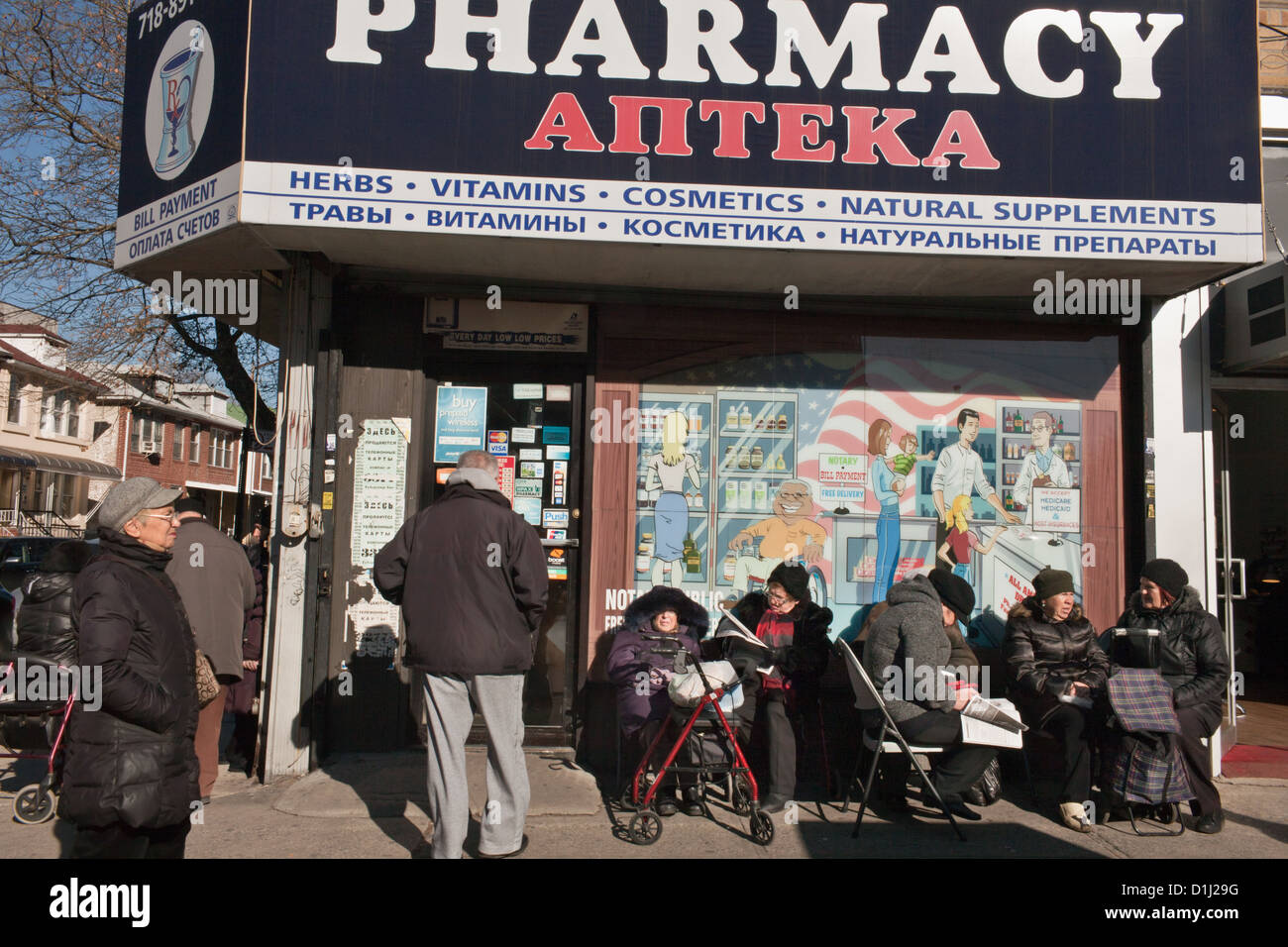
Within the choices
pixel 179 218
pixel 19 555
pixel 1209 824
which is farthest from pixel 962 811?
pixel 19 555

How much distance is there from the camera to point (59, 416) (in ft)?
117

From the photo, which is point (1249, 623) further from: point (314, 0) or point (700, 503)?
point (314, 0)

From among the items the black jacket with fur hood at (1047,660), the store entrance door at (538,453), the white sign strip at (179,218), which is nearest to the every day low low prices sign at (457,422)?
the store entrance door at (538,453)

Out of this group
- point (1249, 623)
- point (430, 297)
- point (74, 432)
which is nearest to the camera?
point (430, 297)

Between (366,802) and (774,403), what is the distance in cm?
397

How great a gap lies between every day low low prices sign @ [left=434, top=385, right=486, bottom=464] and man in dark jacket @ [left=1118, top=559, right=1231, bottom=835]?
482cm

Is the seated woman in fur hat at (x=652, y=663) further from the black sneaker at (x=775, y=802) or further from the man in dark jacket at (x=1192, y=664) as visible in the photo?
the man in dark jacket at (x=1192, y=664)

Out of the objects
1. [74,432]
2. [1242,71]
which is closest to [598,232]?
[1242,71]

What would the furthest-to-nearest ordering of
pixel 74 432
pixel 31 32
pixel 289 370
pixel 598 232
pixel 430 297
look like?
pixel 74 432, pixel 31 32, pixel 430 297, pixel 289 370, pixel 598 232

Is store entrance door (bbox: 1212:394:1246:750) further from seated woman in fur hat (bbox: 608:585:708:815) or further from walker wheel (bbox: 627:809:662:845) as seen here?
walker wheel (bbox: 627:809:662:845)

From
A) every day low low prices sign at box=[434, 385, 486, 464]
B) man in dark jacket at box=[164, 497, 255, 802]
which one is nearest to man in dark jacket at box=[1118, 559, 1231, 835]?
every day low low prices sign at box=[434, 385, 486, 464]

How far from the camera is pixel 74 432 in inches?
1457

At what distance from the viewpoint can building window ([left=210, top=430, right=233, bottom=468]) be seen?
153 feet

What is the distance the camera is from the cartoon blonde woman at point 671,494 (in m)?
6.57
